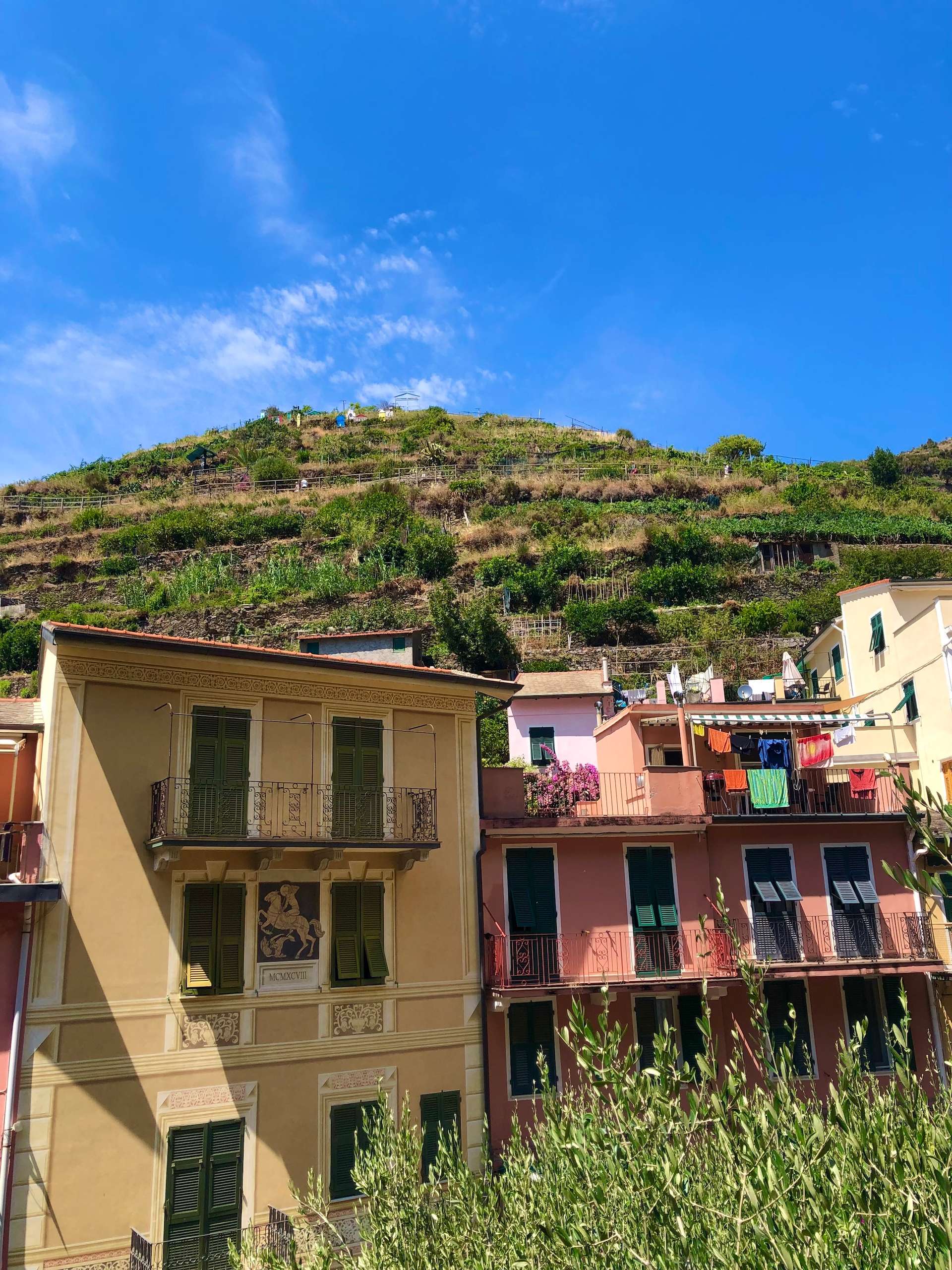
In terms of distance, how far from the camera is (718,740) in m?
19.9

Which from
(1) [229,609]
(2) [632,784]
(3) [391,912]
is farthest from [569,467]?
(3) [391,912]

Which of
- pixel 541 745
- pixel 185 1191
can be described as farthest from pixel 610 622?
pixel 185 1191

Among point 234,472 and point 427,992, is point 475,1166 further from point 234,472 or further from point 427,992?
point 234,472

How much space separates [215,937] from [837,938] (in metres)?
11.4

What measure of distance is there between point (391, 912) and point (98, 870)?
15.6 ft

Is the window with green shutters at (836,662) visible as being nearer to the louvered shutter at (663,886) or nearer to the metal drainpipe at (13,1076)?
the louvered shutter at (663,886)

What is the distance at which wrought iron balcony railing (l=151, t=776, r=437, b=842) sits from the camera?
14453 millimetres

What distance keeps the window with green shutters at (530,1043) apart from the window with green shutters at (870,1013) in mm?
5666

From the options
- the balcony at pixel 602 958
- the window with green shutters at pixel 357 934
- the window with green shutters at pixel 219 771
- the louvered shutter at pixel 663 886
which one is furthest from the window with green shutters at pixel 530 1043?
the window with green shutters at pixel 219 771

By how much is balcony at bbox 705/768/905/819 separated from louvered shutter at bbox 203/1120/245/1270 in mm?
10356

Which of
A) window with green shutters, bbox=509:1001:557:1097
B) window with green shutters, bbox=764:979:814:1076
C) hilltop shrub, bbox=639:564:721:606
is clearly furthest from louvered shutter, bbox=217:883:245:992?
hilltop shrub, bbox=639:564:721:606

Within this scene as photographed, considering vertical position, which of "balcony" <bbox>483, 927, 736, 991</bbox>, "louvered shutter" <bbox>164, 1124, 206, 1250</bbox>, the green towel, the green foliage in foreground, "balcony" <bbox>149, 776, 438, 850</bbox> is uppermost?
the green towel

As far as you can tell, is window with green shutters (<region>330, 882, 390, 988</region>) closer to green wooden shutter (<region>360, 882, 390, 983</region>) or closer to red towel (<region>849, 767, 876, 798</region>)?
green wooden shutter (<region>360, 882, 390, 983</region>)

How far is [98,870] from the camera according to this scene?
1389 cm
